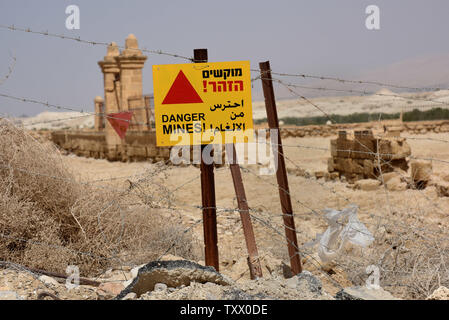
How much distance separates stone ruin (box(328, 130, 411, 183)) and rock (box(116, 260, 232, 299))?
734 cm

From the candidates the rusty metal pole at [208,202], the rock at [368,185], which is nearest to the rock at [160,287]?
the rusty metal pole at [208,202]

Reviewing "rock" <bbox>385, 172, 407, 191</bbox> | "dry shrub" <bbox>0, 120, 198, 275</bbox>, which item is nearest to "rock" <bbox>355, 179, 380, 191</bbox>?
"rock" <bbox>385, 172, 407, 191</bbox>

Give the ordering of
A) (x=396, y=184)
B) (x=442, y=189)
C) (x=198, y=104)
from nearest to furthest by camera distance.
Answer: (x=198, y=104) → (x=442, y=189) → (x=396, y=184)

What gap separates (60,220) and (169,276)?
1908 mm

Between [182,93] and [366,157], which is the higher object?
[182,93]

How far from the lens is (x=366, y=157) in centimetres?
1098

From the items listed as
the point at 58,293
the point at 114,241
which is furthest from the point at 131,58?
the point at 58,293

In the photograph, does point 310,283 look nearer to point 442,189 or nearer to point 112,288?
point 112,288

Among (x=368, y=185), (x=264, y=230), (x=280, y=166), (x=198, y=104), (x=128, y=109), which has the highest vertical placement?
(x=128, y=109)

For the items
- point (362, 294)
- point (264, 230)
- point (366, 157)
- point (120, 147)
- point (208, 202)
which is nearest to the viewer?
point (362, 294)

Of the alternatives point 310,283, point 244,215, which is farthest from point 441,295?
point 244,215
